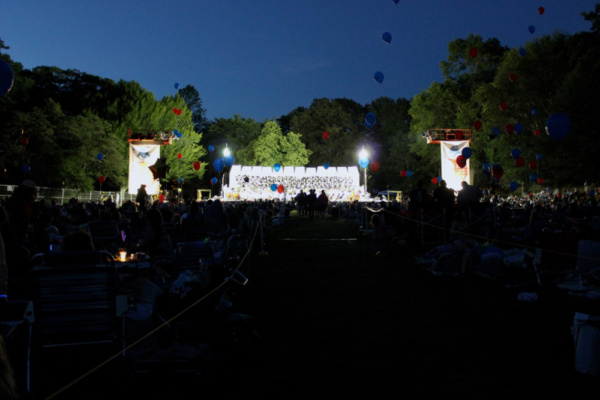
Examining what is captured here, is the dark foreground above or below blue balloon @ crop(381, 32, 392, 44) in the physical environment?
below

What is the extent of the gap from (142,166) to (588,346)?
33.7 m

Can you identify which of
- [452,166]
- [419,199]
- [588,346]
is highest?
[452,166]

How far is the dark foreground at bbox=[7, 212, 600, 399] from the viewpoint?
4695 mm

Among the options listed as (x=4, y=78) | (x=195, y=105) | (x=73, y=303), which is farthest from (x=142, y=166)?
(x=195, y=105)

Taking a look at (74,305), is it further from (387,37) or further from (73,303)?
(387,37)

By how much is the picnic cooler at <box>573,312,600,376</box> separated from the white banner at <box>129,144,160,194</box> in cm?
3270

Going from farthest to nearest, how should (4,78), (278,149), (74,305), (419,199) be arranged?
(278,149)
(419,199)
(4,78)
(74,305)

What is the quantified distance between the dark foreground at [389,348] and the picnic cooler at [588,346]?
3.4 inches

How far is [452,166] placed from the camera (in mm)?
37281

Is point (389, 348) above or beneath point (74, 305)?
beneath

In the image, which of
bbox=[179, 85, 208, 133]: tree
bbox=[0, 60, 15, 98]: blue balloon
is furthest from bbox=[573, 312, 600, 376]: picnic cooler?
bbox=[179, 85, 208, 133]: tree

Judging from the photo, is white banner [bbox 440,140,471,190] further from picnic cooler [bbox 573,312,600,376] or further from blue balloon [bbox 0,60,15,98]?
picnic cooler [bbox 573,312,600,376]

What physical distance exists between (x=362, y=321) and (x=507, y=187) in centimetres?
4819

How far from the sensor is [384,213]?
21109mm
